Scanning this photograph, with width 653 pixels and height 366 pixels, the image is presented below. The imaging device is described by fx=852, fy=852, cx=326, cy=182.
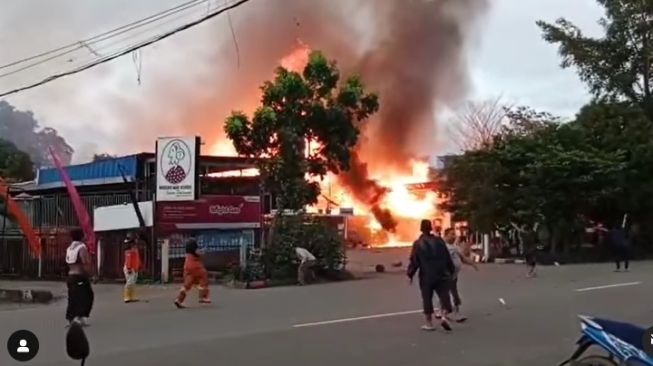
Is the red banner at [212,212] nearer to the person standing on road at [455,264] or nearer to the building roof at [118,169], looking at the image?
the building roof at [118,169]

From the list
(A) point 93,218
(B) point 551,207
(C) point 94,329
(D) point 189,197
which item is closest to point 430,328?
(C) point 94,329

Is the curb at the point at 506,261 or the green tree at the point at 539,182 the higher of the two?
the green tree at the point at 539,182

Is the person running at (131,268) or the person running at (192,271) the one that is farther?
the person running at (131,268)

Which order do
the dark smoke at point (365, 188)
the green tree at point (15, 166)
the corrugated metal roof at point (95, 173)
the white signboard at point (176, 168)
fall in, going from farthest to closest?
the green tree at point (15, 166)
the dark smoke at point (365, 188)
the corrugated metal roof at point (95, 173)
the white signboard at point (176, 168)

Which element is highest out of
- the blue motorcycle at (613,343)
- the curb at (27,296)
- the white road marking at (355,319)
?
the blue motorcycle at (613,343)

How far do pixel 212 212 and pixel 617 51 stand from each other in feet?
70.8

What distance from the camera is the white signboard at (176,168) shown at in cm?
2372

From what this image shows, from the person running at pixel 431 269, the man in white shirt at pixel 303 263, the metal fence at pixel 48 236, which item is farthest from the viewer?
the metal fence at pixel 48 236

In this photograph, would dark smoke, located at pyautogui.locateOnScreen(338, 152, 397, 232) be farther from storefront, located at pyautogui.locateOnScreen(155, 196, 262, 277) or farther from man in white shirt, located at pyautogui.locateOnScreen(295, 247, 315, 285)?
man in white shirt, located at pyautogui.locateOnScreen(295, 247, 315, 285)

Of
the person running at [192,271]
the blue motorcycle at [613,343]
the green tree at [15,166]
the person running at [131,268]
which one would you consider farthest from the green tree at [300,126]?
the green tree at [15,166]

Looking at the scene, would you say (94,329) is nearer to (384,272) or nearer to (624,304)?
(624,304)

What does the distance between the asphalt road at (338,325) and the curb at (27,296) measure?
1.26 meters

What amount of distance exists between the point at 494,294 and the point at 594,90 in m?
24.4

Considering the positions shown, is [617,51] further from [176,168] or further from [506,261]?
[176,168]
